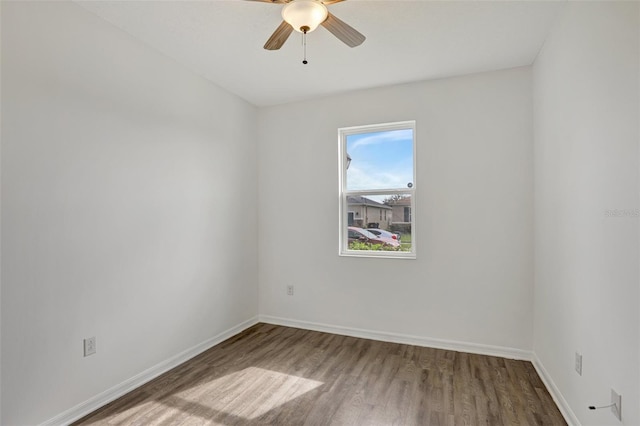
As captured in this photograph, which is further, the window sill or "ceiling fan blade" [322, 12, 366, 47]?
the window sill

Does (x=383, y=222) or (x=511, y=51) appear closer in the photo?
(x=511, y=51)

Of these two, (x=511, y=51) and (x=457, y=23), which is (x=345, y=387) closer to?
(x=457, y=23)

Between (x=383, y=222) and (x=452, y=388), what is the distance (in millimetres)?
1659

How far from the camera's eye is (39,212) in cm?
188

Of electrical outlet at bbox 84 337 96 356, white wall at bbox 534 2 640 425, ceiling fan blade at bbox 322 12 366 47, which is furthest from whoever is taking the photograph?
electrical outlet at bbox 84 337 96 356

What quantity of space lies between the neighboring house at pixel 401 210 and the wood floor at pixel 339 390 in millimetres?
1280

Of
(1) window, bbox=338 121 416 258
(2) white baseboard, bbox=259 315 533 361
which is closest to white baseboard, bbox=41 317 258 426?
(2) white baseboard, bbox=259 315 533 361

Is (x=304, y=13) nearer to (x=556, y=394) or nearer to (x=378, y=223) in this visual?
(x=378, y=223)

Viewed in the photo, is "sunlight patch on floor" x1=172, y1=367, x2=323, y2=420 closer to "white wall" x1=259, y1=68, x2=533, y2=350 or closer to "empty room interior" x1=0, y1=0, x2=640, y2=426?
"empty room interior" x1=0, y1=0, x2=640, y2=426

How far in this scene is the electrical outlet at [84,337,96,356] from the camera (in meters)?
2.11

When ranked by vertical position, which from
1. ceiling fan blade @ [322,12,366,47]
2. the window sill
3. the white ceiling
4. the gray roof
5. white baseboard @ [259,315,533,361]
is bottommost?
white baseboard @ [259,315,533,361]

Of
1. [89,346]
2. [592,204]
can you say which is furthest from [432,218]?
[89,346]

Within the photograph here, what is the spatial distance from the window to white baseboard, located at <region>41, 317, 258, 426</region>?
167cm

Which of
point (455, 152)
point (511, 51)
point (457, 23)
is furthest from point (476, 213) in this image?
point (457, 23)
